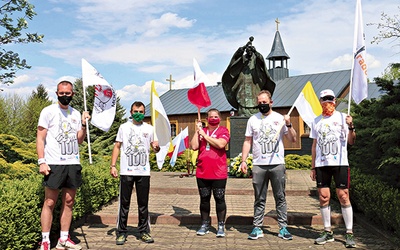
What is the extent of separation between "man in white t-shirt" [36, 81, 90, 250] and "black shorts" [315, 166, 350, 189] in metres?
3.06

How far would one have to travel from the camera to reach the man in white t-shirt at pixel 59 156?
185 inches

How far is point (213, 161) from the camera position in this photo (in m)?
5.60

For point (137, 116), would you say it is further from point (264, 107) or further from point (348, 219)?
point (348, 219)

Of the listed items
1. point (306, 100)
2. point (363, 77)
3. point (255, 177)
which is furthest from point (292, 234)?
point (363, 77)

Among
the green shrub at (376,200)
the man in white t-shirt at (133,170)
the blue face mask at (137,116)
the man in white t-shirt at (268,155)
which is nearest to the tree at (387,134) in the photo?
the green shrub at (376,200)

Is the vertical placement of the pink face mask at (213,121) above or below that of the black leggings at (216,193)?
above

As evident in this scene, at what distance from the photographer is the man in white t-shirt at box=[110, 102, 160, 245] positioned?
541 cm

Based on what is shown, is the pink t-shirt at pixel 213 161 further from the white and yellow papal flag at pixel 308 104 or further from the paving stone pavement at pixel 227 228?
the white and yellow papal flag at pixel 308 104

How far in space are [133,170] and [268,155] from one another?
6.02 feet

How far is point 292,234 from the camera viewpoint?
5949 millimetres

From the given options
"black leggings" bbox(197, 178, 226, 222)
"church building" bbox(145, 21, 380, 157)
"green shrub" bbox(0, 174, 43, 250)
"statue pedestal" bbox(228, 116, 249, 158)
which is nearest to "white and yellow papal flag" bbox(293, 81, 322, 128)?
"black leggings" bbox(197, 178, 226, 222)

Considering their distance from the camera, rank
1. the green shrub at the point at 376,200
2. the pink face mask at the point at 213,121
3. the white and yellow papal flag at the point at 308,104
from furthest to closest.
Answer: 1. the white and yellow papal flag at the point at 308,104
2. the pink face mask at the point at 213,121
3. the green shrub at the point at 376,200

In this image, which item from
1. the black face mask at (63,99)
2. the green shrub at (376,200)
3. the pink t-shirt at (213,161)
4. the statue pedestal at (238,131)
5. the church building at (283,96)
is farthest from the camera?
the church building at (283,96)

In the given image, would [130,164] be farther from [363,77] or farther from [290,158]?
[290,158]
